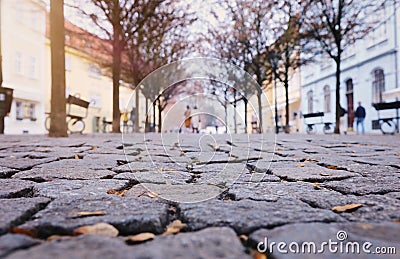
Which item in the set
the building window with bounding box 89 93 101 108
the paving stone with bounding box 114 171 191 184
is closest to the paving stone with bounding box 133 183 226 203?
the paving stone with bounding box 114 171 191 184

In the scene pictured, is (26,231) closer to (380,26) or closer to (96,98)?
(380,26)

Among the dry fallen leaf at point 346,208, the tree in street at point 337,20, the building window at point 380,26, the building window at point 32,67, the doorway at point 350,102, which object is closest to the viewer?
the dry fallen leaf at point 346,208

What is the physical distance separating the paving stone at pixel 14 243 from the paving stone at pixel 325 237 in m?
0.64

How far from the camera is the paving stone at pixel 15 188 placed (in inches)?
67.2

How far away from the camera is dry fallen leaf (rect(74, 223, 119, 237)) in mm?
1087

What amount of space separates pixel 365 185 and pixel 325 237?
3.47 ft

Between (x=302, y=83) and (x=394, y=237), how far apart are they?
32.3m

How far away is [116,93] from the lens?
1191 centimetres

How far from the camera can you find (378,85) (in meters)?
20.0

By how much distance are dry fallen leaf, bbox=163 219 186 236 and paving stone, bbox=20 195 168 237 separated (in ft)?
0.08

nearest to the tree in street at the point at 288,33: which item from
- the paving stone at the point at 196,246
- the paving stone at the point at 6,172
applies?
the paving stone at the point at 6,172

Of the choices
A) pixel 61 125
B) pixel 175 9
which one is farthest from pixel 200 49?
pixel 61 125

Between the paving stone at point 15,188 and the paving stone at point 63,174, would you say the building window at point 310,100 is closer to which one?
the paving stone at point 63,174

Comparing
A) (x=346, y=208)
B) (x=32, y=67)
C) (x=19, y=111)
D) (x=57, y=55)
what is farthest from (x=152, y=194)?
(x=32, y=67)
